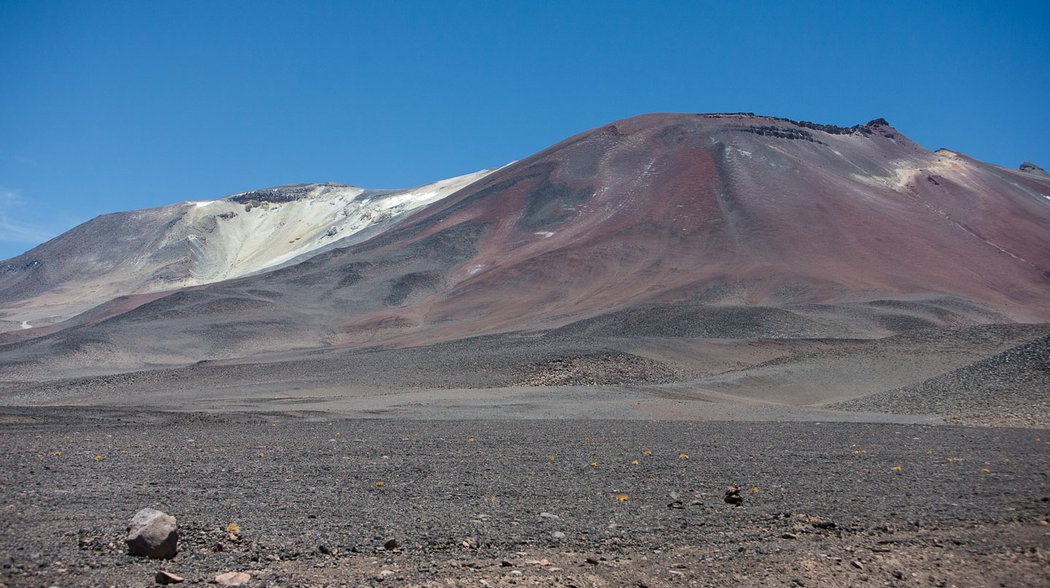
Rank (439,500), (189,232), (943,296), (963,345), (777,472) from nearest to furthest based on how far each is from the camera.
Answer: (439,500), (777,472), (963,345), (943,296), (189,232)

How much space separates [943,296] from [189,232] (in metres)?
112

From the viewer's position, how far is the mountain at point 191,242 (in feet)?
379

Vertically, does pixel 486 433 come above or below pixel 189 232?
below

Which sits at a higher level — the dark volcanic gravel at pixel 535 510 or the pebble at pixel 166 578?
the pebble at pixel 166 578

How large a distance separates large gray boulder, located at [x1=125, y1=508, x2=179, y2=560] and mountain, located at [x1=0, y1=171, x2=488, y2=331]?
98.6 metres

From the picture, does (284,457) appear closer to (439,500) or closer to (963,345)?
(439,500)

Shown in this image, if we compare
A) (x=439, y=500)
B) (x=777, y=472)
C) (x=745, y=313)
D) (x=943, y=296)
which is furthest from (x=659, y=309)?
(x=439, y=500)

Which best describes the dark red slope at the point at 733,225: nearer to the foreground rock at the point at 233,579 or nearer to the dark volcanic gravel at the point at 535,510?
the dark volcanic gravel at the point at 535,510

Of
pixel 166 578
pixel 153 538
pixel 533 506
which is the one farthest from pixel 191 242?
pixel 166 578

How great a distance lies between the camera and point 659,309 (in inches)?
1871

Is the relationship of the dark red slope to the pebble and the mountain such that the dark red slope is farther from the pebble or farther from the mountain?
the pebble

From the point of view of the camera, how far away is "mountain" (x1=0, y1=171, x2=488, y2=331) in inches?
4547

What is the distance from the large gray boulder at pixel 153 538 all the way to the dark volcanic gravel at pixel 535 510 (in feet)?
0.42

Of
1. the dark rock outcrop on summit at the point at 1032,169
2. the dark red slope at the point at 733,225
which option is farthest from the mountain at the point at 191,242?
the dark rock outcrop on summit at the point at 1032,169
